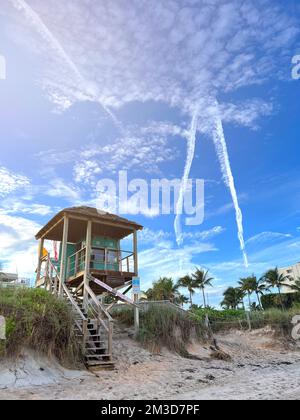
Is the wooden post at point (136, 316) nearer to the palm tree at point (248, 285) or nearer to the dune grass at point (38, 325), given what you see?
the dune grass at point (38, 325)

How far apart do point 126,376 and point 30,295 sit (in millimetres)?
3686

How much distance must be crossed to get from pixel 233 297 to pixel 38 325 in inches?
2012

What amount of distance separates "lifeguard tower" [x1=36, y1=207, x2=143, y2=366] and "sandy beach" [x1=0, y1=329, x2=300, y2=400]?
207 centimetres

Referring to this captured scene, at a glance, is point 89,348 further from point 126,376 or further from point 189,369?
point 189,369

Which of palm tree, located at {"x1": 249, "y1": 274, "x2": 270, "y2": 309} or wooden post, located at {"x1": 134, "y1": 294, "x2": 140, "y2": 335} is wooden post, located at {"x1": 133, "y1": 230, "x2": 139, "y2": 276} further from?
palm tree, located at {"x1": 249, "y1": 274, "x2": 270, "y2": 309}

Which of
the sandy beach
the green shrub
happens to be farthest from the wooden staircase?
the green shrub

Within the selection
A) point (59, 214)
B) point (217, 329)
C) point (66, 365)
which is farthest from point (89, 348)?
point (217, 329)

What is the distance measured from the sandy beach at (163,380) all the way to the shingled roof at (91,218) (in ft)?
15.7

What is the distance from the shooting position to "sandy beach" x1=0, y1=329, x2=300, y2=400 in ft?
24.1

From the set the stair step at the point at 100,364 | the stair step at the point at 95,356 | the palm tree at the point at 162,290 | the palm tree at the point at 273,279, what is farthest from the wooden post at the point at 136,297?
the palm tree at the point at 273,279

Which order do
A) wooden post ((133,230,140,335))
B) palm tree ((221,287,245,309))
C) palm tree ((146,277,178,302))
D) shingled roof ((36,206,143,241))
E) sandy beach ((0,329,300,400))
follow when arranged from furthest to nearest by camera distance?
palm tree ((221,287,245,309))
palm tree ((146,277,178,302))
shingled roof ((36,206,143,241))
wooden post ((133,230,140,335))
sandy beach ((0,329,300,400))

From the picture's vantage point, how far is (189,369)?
10.9 m
